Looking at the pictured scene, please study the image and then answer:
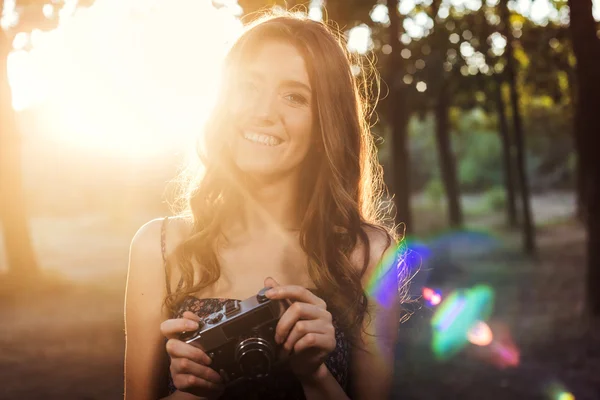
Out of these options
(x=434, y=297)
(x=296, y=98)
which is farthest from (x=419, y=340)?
(x=296, y=98)

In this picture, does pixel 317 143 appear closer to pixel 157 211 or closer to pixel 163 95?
pixel 163 95

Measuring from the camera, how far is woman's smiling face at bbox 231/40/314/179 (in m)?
3.18

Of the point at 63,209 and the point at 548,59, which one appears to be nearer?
the point at 548,59

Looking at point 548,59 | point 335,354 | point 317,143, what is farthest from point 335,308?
point 548,59

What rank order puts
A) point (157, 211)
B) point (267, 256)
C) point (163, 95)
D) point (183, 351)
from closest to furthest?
1. point (183, 351)
2. point (267, 256)
3. point (163, 95)
4. point (157, 211)

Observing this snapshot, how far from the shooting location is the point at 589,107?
9.70 m

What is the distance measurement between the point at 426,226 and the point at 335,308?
105ft

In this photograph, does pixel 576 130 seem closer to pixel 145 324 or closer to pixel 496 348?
pixel 496 348

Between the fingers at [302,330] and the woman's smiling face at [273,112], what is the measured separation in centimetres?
83

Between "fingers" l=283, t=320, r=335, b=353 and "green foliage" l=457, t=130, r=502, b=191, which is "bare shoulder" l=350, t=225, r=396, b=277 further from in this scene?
"green foliage" l=457, t=130, r=502, b=191

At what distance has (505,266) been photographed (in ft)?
65.3

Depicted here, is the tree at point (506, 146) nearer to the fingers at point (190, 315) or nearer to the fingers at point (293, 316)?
the fingers at point (293, 316)

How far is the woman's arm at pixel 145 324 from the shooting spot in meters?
3.07

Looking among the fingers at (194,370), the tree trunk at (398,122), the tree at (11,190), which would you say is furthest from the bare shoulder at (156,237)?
the tree at (11,190)
